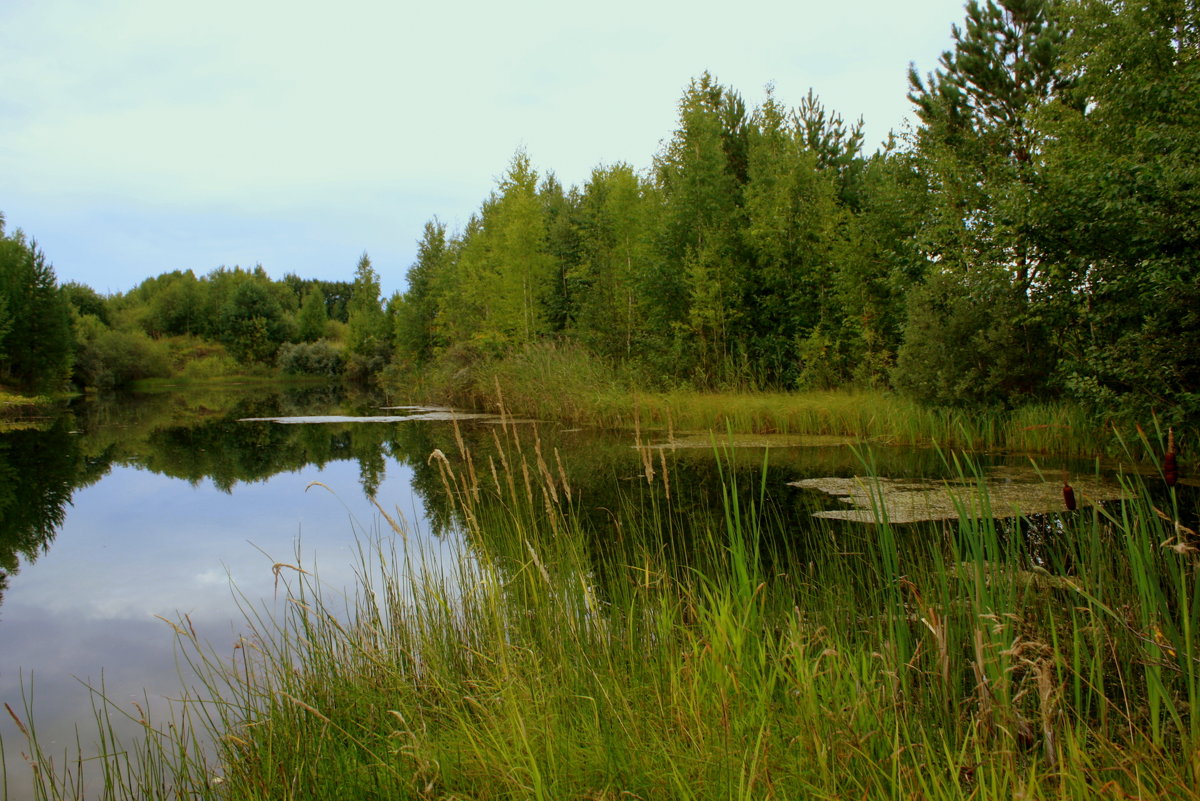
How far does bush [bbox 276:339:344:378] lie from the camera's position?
5047cm

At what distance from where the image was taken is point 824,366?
13.9m

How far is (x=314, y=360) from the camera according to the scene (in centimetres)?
5062

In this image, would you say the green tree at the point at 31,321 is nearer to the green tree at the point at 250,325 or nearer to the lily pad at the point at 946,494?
the green tree at the point at 250,325

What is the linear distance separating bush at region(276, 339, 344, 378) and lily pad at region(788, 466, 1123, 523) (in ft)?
158

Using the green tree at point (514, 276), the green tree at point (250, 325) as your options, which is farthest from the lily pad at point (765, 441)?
the green tree at point (250, 325)

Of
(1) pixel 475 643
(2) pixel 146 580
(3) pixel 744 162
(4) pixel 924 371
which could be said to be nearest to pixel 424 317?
(3) pixel 744 162

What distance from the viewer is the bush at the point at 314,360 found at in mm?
50469

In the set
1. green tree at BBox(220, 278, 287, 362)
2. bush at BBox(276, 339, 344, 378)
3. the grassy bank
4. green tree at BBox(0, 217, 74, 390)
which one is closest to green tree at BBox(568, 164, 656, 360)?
the grassy bank

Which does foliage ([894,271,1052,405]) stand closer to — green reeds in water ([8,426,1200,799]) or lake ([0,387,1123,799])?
lake ([0,387,1123,799])

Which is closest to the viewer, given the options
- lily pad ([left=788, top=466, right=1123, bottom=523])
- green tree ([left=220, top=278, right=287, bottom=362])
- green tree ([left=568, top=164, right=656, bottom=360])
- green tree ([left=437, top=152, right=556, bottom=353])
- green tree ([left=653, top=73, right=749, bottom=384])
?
lily pad ([left=788, top=466, right=1123, bottom=523])

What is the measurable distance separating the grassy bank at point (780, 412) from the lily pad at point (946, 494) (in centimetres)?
46

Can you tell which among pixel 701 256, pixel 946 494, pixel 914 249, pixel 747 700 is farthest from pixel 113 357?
pixel 747 700

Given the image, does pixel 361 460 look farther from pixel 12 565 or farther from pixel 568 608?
pixel 568 608

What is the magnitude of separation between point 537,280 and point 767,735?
2171 cm
